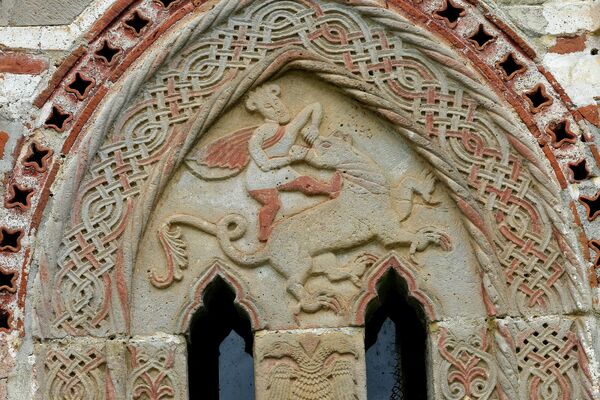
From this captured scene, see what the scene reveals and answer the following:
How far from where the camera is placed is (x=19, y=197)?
8.40 m

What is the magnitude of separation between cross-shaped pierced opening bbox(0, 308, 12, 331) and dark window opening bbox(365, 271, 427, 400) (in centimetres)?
192

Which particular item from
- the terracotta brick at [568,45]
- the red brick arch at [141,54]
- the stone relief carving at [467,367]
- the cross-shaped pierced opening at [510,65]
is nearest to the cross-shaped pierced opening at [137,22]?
the red brick arch at [141,54]

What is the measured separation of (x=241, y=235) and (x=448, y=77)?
143 centimetres

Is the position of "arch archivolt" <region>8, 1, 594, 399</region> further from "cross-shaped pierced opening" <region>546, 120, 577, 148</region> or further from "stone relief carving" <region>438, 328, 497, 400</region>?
"cross-shaped pierced opening" <region>546, 120, 577, 148</region>

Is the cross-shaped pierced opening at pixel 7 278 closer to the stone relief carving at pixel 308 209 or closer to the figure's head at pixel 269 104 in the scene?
the stone relief carving at pixel 308 209

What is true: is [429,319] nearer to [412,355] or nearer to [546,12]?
[412,355]

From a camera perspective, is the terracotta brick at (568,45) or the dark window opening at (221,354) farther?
the terracotta brick at (568,45)

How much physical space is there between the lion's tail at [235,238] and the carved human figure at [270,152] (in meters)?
0.11

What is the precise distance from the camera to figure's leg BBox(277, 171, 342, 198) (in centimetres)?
848

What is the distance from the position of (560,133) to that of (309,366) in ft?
6.11

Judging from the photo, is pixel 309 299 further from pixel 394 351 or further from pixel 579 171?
pixel 579 171

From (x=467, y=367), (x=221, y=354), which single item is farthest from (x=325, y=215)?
(x=467, y=367)

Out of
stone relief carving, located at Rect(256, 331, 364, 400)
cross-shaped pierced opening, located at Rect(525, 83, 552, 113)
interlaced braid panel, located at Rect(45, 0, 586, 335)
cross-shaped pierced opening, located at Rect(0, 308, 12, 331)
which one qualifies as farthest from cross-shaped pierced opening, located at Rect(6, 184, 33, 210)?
cross-shaped pierced opening, located at Rect(525, 83, 552, 113)

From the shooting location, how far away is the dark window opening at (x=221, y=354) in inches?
334
